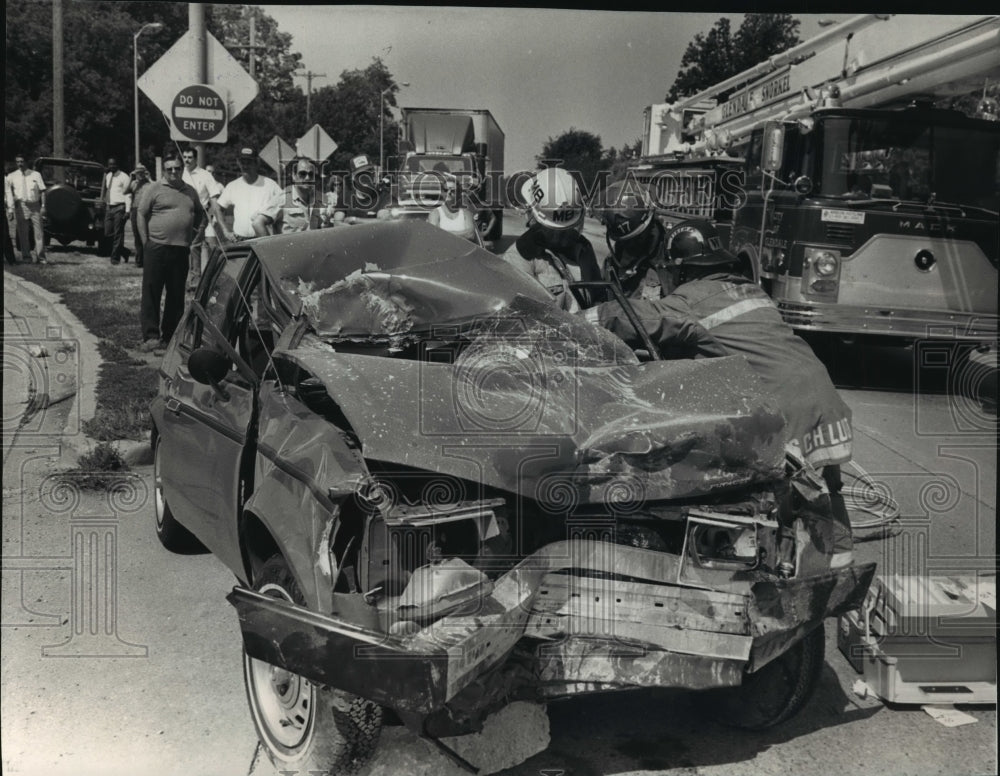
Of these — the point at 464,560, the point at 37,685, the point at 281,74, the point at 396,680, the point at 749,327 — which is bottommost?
the point at 37,685

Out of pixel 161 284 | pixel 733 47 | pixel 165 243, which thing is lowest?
pixel 161 284

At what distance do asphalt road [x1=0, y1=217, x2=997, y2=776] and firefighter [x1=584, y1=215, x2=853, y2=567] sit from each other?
0.73 metres

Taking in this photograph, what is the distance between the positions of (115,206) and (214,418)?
16.0 meters

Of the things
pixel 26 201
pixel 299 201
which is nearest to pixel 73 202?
pixel 26 201

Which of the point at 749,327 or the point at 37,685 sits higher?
the point at 749,327

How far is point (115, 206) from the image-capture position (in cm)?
1848

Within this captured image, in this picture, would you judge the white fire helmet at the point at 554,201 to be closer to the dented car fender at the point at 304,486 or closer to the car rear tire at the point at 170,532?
the car rear tire at the point at 170,532

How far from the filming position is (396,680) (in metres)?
2.71

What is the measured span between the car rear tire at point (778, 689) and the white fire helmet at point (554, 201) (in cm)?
307

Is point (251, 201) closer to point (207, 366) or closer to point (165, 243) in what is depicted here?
point (165, 243)

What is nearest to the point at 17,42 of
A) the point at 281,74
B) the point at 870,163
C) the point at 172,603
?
the point at 281,74

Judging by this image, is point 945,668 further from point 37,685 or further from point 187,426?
point 37,685

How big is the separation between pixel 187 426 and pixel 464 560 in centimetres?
183

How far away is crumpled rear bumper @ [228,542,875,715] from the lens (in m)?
2.73
